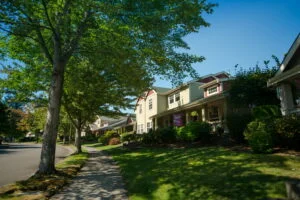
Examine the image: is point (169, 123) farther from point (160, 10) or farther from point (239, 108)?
point (160, 10)

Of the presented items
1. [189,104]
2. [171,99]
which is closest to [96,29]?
[189,104]

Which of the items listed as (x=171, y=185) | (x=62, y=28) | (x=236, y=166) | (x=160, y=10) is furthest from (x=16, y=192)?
(x=160, y=10)

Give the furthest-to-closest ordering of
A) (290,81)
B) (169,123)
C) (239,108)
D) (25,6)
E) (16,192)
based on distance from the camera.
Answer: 1. (169,123)
2. (239,108)
3. (290,81)
4. (25,6)
5. (16,192)

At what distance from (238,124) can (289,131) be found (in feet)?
13.0

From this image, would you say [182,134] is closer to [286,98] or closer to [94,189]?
[286,98]

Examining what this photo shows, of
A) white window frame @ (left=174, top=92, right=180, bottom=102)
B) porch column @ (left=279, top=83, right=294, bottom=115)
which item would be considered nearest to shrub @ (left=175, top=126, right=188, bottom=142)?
porch column @ (left=279, top=83, right=294, bottom=115)

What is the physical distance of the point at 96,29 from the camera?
1018 centimetres

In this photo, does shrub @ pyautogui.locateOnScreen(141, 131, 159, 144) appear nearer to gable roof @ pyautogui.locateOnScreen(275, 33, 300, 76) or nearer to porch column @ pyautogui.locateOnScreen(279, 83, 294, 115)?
porch column @ pyautogui.locateOnScreen(279, 83, 294, 115)

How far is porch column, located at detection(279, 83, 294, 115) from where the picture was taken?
40.4ft

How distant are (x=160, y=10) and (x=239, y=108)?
1119 centimetres

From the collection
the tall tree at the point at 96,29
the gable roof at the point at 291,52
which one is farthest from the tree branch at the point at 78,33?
the gable roof at the point at 291,52

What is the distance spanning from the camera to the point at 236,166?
25.8 ft

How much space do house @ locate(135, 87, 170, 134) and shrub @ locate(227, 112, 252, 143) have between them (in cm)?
1714

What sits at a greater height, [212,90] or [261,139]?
[212,90]
